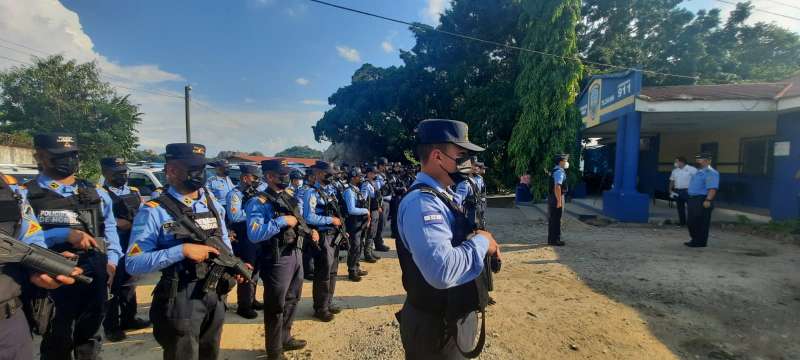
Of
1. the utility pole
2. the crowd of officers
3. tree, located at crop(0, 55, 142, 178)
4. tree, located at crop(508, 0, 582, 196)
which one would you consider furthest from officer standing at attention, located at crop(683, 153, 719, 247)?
tree, located at crop(0, 55, 142, 178)

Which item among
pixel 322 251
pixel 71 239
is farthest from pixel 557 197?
pixel 71 239

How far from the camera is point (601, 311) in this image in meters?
4.11

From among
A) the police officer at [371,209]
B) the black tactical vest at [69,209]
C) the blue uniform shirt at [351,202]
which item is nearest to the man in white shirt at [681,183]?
the police officer at [371,209]

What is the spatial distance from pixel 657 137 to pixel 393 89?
1389 centimetres

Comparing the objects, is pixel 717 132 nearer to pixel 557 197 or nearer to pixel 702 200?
pixel 702 200

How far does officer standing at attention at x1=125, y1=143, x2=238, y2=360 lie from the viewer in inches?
81.2

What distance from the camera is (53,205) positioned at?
2.67m

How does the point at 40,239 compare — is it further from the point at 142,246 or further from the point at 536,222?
the point at 536,222

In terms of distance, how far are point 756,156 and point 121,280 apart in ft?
54.0

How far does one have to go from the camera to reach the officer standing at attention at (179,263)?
6.77 feet

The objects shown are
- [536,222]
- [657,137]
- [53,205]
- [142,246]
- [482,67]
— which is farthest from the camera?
[482,67]

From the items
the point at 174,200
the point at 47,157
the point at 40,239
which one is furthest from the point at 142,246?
the point at 47,157

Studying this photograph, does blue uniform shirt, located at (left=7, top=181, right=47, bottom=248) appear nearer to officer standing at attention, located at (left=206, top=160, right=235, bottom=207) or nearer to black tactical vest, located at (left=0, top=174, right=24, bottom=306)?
black tactical vest, located at (left=0, top=174, right=24, bottom=306)

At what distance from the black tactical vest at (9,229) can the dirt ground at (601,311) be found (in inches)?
73.4
